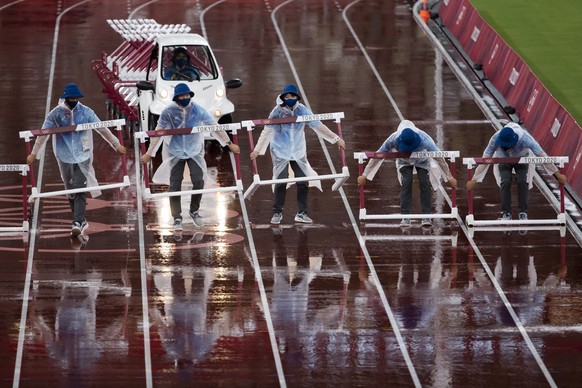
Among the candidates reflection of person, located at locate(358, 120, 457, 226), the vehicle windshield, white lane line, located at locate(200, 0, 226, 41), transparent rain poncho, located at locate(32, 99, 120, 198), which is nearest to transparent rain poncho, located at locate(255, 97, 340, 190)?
reflection of person, located at locate(358, 120, 457, 226)

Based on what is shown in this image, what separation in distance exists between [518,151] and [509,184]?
523 millimetres

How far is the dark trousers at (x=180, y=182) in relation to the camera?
73.9 feet

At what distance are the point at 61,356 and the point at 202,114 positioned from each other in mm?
6352

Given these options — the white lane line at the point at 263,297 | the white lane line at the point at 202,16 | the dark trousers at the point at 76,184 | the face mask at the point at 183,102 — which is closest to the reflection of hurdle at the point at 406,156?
the white lane line at the point at 263,297

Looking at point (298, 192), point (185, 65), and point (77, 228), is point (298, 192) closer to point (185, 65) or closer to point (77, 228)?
point (77, 228)

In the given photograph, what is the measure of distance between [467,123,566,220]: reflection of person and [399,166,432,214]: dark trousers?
667mm

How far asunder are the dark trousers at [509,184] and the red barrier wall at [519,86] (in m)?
1.92

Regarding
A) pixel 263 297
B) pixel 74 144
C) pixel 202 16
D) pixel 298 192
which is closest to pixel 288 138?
pixel 298 192

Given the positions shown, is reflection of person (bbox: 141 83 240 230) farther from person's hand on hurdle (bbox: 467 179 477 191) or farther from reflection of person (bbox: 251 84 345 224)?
person's hand on hurdle (bbox: 467 179 477 191)

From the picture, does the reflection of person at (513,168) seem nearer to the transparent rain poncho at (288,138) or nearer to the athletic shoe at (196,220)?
the transparent rain poncho at (288,138)

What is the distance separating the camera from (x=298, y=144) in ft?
74.9

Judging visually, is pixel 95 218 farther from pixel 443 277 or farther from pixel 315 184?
pixel 443 277

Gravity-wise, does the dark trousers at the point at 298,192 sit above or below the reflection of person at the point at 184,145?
below

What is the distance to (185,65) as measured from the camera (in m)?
27.7
